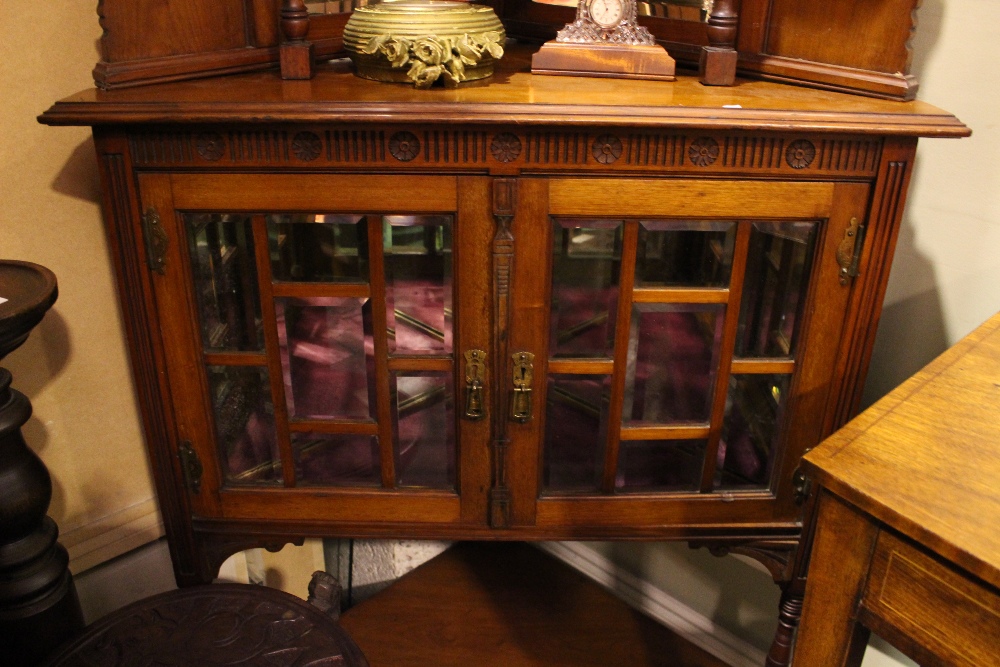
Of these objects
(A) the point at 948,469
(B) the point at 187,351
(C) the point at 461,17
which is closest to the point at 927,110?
(A) the point at 948,469

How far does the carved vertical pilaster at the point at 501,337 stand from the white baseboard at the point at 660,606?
0.79 meters

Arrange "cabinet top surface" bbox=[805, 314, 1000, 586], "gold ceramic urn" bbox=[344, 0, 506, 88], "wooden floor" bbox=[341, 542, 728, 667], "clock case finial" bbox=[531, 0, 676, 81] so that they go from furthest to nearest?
"wooden floor" bbox=[341, 542, 728, 667], "clock case finial" bbox=[531, 0, 676, 81], "gold ceramic urn" bbox=[344, 0, 506, 88], "cabinet top surface" bbox=[805, 314, 1000, 586]

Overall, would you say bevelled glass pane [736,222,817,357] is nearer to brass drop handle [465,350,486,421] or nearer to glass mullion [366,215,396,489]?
brass drop handle [465,350,486,421]

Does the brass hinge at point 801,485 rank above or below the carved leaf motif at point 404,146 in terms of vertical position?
below

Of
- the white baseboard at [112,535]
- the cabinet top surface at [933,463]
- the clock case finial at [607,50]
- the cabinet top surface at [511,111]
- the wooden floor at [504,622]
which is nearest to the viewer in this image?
the cabinet top surface at [933,463]

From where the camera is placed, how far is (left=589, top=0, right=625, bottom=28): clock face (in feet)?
3.98

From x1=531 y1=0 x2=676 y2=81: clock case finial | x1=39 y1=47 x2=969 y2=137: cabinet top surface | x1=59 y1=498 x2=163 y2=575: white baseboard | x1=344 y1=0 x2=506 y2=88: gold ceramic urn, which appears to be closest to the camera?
x1=39 y1=47 x2=969 y2=137: cabinet top surface

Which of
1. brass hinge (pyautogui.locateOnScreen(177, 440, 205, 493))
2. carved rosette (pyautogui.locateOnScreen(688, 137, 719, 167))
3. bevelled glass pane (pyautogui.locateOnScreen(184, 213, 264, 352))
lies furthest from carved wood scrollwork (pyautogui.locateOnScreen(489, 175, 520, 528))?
brass hinge (pyautogui.locateOnScreen(177, 440, 205, 493))

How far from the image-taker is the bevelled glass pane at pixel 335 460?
1.26 metres

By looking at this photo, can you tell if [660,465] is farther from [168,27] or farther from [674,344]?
[168,27]

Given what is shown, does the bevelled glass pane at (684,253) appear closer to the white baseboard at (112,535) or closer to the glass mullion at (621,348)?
the glass mullion at (621,348)

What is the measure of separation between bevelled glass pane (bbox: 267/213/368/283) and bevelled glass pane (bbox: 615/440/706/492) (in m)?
0.48

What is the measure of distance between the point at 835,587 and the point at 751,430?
0.44 meters

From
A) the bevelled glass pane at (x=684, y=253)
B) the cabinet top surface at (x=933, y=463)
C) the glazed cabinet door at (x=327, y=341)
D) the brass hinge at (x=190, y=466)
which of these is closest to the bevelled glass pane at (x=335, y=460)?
the glazed cabinet door at (x=327, y=341)
